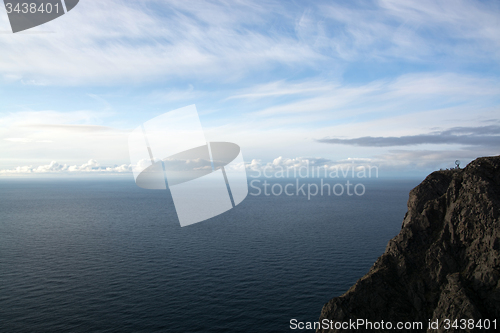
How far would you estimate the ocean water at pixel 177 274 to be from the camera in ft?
134

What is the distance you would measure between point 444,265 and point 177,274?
154ft

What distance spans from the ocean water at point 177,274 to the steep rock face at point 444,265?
687 inches

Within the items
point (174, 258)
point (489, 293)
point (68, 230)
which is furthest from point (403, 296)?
point (68, 230)

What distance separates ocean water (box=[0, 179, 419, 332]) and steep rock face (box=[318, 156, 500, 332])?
17.5m

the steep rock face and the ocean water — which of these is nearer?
the steep rock face

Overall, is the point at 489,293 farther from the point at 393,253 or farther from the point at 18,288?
the point at 18,288

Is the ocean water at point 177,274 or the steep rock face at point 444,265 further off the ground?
the steep rock face at point 444,265

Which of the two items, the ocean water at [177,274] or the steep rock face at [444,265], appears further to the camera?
the ocean water at [177,274]

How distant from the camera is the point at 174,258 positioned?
68.4 m

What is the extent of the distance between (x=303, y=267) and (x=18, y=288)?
2072 inches

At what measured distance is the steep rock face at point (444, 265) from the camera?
22.8 meters

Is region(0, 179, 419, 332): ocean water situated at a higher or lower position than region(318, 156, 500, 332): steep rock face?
lower

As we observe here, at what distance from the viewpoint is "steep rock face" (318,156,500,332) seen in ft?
74.9

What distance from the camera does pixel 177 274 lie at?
5784 cm
